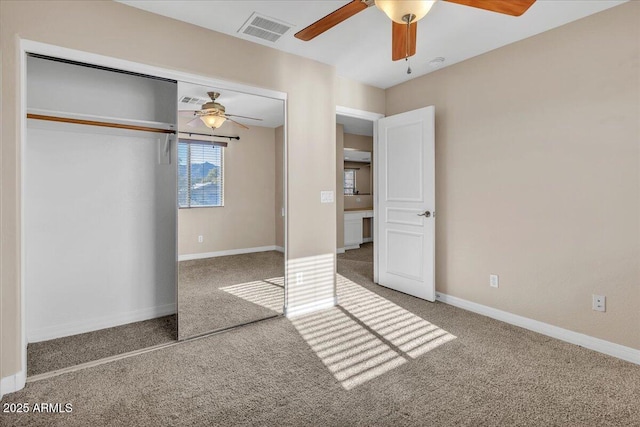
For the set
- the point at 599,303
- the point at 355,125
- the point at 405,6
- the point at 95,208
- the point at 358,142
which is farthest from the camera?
the point at 358,142

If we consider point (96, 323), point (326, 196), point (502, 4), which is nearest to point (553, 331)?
point (326, 196)

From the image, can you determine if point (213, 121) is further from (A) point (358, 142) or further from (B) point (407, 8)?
(A) point (358, 142)

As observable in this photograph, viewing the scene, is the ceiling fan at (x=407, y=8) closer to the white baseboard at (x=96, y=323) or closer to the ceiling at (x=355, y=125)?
the white baseboard at (x=96, y=323)

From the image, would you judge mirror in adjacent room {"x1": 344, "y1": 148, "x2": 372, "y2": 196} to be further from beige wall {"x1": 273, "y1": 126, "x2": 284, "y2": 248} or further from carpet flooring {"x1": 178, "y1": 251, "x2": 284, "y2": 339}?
carpet flooring {"x1": 178, "y1": 251, "x2": 284, "y2": 339}

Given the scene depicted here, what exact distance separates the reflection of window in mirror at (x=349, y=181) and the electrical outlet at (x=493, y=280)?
4477 millimetres

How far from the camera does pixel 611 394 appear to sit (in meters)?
2.01

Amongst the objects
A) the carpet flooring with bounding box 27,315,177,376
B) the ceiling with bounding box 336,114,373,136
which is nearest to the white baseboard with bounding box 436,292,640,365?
the carpet flooring with bounding box 27,315,177,376

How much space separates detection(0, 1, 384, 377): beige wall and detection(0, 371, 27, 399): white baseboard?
0.11 feet

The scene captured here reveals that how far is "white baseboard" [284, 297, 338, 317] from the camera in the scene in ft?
11.0

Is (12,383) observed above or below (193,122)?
below

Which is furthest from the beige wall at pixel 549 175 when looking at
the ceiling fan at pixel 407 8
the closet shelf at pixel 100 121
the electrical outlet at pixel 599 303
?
the closet shelf at pixel 100 121

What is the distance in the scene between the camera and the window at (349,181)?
750 cm

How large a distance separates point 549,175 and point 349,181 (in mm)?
4924

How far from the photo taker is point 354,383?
2127 millimetres
